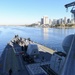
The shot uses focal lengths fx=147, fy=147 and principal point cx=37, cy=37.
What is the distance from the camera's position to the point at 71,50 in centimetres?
526

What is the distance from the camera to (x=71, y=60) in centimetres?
502

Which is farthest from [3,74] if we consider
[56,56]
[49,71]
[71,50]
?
[71,50]

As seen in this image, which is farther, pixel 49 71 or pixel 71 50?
pixel 49 71

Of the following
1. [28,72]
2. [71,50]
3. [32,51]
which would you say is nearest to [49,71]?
[28,72]

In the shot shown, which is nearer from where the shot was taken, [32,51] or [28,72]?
[28,72]

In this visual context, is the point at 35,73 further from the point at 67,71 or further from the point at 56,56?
the point at 67,71

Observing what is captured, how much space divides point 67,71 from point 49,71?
1382 centimetres

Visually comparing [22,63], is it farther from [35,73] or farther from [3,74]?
[35,73]

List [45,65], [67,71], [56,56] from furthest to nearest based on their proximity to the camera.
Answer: [45,65] < [56,56] < [67,71]

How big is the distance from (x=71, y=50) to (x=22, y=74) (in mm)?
13410

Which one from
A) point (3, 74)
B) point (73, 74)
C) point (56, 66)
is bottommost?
point (3, 74)

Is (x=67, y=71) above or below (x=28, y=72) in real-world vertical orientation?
above

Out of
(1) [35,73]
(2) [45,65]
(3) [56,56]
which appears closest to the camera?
(1) [35,73]

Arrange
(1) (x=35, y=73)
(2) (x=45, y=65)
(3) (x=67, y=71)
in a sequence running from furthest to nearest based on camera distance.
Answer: (2) (x=45, y=65), (1) (x=35, y=73), (3) (x=67, y=71)
